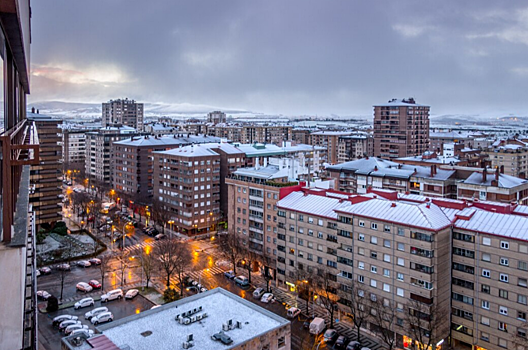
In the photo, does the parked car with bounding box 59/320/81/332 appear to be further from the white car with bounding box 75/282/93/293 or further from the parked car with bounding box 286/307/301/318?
the parked car with bounding box 286/307/301/318

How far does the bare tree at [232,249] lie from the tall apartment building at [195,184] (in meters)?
12.4

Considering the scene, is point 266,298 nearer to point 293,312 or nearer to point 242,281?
point 293,312

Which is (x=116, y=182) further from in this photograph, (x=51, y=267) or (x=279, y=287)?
(x=279, y=287)

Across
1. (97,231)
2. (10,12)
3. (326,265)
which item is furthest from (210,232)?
(10,12)

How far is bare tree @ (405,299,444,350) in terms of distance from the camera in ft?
94.6

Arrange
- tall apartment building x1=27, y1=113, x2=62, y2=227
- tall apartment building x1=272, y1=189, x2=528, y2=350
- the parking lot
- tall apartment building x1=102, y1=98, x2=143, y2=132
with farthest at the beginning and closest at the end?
tall apartment building x1=102, y1=98, x2=143, y2=132
tall apartment building x1=27, y1=113, x2=62, y2=227
the parking lot
tall apartment building x1=272, y1=189, x2=528, y2=350

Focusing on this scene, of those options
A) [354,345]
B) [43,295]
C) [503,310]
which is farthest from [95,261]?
[503,310]

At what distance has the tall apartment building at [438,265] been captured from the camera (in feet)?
92.7

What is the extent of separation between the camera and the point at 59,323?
33.1 m

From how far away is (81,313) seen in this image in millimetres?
35500

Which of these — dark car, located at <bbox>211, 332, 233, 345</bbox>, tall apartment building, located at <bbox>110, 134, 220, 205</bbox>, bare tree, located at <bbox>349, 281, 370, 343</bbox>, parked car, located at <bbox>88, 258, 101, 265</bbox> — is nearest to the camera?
dark car, located at <bbox>211, 332, 233, 345</bbox>

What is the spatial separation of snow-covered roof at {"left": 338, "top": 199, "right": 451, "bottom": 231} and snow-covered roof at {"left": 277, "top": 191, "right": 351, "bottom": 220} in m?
1.86

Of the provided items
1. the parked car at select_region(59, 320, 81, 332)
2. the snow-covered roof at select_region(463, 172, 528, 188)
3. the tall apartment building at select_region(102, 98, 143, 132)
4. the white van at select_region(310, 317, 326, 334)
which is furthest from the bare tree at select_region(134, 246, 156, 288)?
the tall apartment building at select_region(102, 98, 143, 132)

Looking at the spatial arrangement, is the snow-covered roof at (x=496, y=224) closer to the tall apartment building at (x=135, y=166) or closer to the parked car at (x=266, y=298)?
the parked car at (x=266, y=298)
